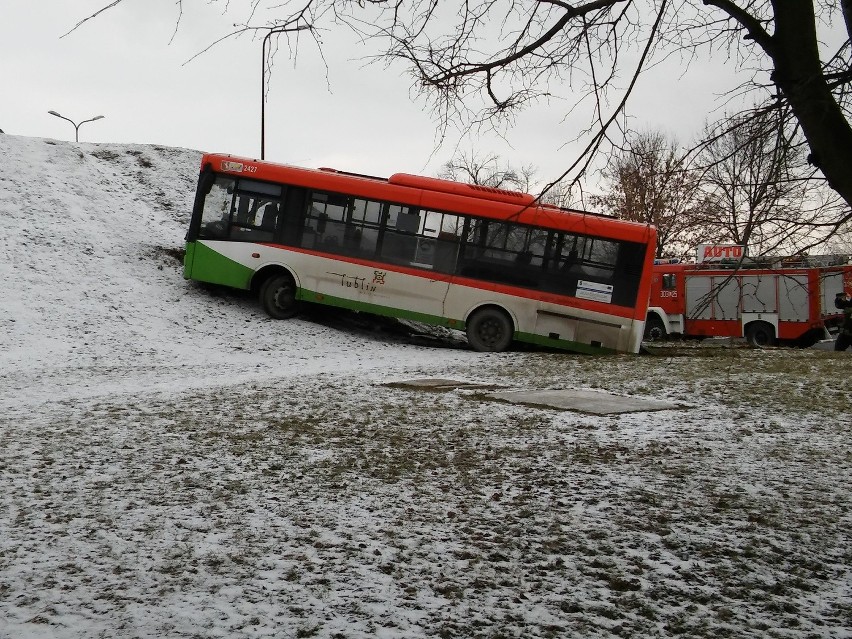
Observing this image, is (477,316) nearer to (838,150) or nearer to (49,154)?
(838,150)

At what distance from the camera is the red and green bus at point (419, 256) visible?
56.3 feet

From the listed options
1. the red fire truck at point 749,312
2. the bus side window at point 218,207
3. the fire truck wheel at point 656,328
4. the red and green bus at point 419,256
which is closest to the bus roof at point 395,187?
the red and green bus at point 419,256

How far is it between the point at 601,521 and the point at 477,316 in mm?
12738

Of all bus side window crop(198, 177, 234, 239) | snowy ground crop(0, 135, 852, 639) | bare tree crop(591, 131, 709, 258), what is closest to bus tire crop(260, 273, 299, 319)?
bus side window crop(198, 177, 234, 239)

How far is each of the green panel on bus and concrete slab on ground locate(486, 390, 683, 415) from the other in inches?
357

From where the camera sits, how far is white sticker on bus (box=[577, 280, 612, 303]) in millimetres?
17156

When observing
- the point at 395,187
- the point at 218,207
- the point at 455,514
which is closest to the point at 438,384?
the point at 455,514

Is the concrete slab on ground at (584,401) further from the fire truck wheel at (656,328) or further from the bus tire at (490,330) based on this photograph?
the fire truck wheel at (656,328)

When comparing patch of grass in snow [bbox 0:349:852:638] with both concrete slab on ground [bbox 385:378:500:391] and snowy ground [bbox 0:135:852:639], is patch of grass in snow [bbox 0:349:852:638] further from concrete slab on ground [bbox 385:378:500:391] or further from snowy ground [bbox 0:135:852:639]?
concrete slab on ground [bbox 385:378:500:391]

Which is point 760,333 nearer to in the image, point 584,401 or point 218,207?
point 218,207

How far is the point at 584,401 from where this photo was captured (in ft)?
32.0

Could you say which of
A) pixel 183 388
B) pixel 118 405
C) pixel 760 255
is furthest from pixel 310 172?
pixel 760 255

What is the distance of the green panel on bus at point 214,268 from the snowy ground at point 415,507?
5.42 meters

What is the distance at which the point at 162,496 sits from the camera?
5.35 m
